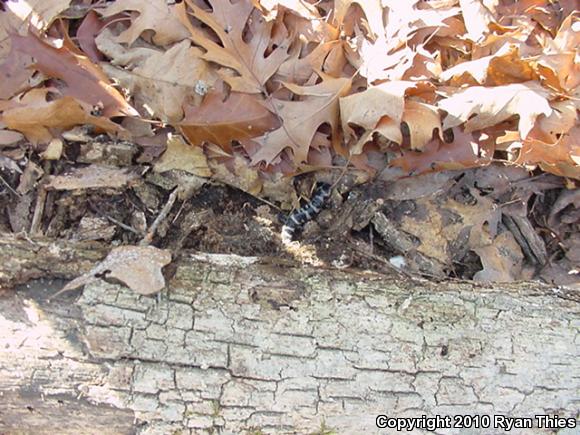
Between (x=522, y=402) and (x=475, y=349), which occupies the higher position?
(x=475, y=349)

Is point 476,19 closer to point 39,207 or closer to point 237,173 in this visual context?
point 237,173

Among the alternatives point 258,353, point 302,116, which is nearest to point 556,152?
point 302,116

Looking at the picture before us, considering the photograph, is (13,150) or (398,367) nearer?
(398,367)

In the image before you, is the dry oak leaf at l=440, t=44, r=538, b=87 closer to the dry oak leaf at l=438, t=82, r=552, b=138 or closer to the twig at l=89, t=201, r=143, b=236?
the dry oak leaf at l=438, t=82, r=552, b=138

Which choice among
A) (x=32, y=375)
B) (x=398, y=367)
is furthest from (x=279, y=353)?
(x=32, y=375)

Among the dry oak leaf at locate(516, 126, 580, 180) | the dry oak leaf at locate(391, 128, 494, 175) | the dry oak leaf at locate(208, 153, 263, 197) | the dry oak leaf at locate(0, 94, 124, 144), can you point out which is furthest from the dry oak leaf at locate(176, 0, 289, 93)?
the dry oak leaf at locate(516, 126, 580, 180)

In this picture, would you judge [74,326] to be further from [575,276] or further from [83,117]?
[575,276]
